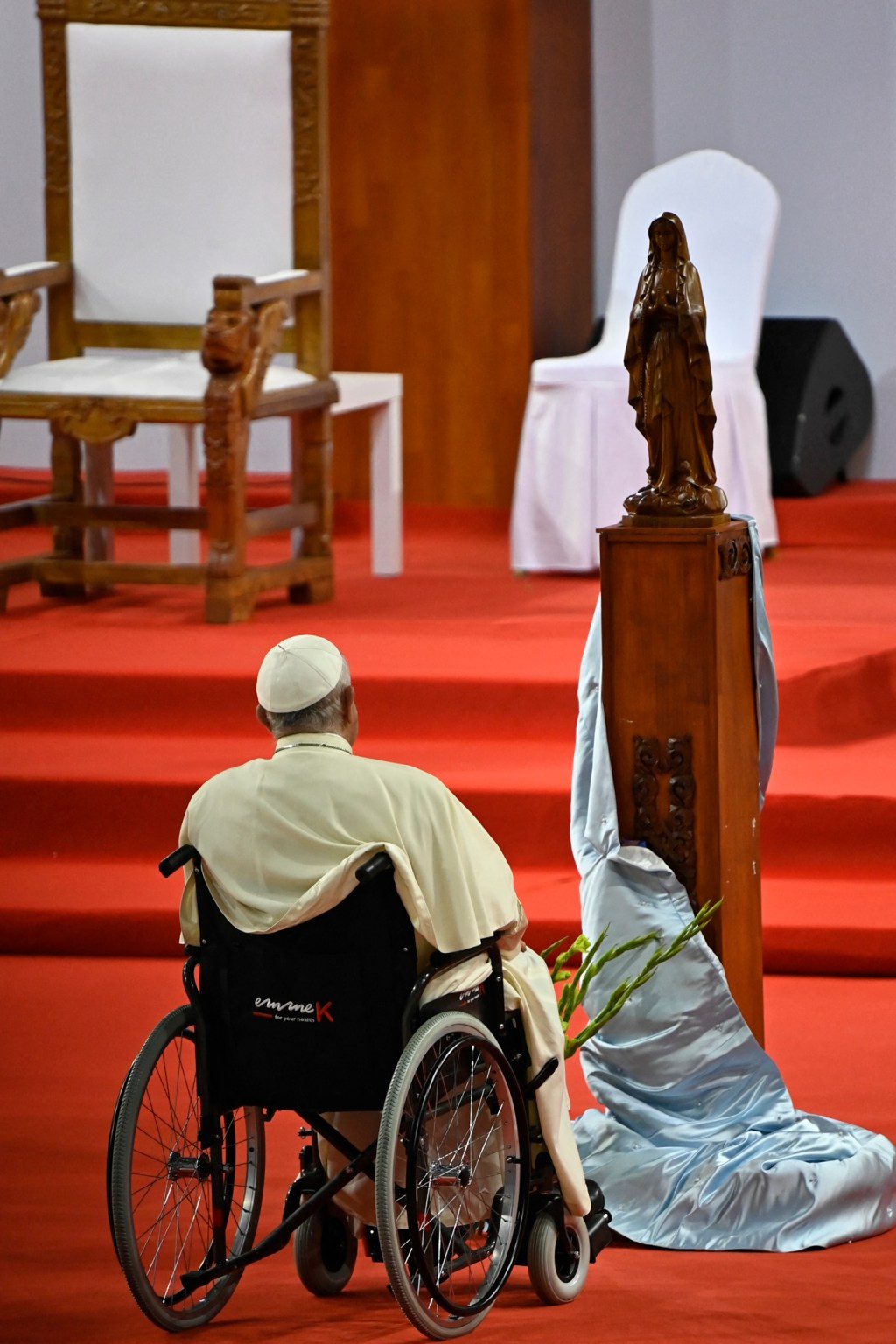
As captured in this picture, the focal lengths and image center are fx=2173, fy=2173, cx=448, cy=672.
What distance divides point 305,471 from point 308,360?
0.28 m

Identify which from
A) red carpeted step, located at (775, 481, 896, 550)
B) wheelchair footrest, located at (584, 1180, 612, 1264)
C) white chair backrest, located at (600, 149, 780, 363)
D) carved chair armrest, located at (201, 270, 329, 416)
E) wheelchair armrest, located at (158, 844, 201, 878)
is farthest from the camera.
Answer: red carpeted step, located at (775, 481, 896, 550)

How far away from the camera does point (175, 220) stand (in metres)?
5.47

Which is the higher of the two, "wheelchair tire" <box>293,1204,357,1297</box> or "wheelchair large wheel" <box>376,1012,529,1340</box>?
"wheelchair large wheel" <box>376,1012,529,1340</box>

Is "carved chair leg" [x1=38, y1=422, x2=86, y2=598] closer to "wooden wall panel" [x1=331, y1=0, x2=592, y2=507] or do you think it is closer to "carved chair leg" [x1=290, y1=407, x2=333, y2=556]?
"carved chair leg" [x1=290, y1=407, x2=333, y2=556]

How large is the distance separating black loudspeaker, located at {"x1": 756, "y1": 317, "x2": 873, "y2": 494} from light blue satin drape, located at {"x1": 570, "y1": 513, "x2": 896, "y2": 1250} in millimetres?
3786

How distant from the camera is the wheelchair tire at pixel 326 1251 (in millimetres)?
2527

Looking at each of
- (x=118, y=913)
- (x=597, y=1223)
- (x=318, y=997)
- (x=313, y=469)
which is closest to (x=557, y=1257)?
(x=597, y=1223)

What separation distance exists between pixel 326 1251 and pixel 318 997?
1.32 feet

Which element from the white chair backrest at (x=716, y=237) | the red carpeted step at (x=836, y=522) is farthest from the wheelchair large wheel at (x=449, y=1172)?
the red carpeted step at (x=836, y=522)

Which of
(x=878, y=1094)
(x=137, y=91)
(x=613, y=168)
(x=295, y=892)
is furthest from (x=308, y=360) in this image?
(x=295, y=892)

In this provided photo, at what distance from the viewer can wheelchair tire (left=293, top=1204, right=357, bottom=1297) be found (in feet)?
8.29

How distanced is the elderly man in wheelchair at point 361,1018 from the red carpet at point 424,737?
143 centimetres

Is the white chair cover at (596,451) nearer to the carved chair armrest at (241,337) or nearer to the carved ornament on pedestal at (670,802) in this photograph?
the carved chair armrest at (241,337)

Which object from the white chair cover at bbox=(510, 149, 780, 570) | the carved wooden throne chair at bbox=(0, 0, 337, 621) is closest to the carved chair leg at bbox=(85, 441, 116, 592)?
the carved wooden throne chair at bbox=(0, 0, 337, 621)
